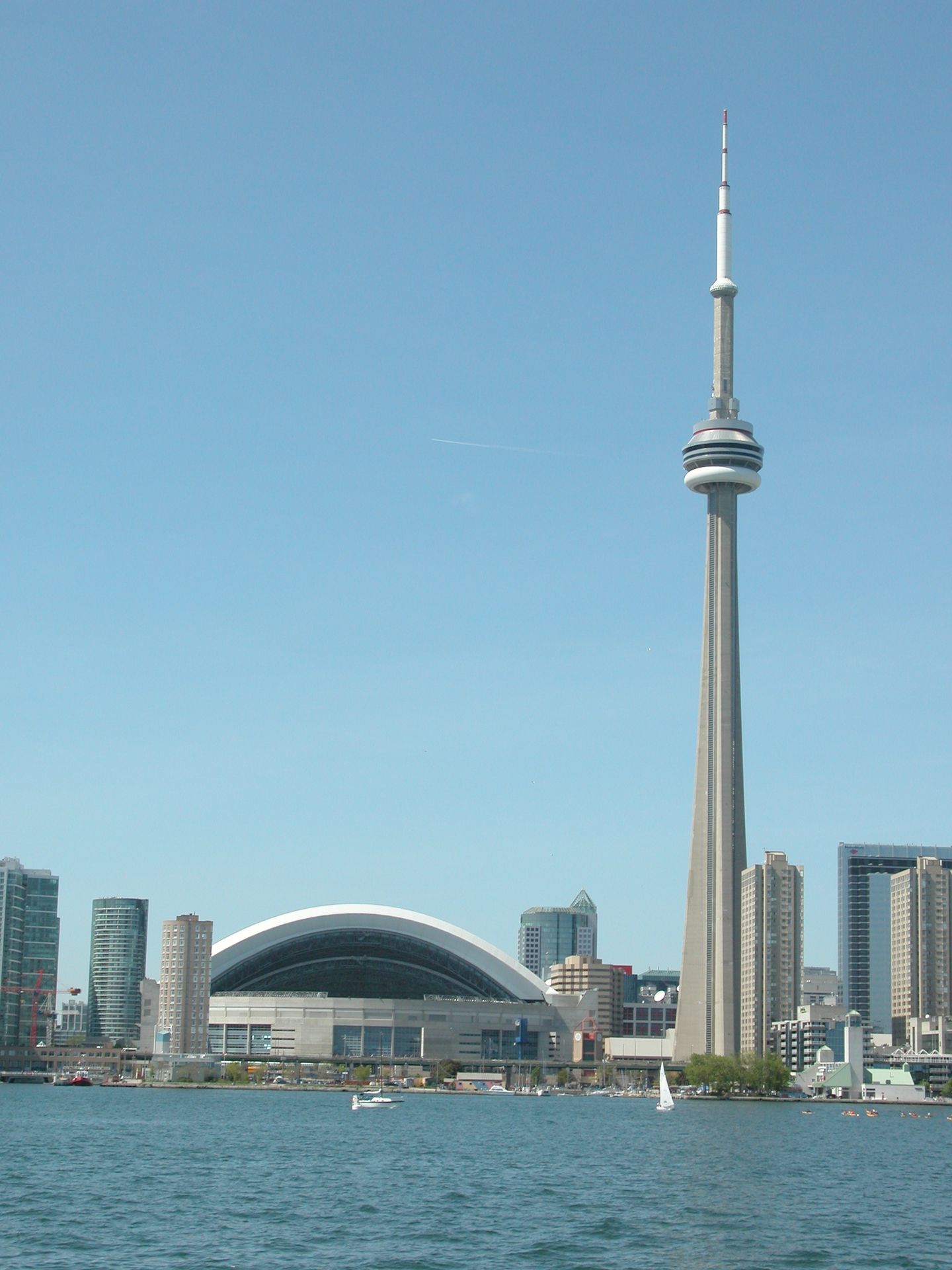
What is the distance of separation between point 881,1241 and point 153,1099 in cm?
11073

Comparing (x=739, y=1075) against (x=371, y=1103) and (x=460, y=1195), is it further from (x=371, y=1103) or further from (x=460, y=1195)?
(x=460, y=1195)

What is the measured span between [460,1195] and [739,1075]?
117m

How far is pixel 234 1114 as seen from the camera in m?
128

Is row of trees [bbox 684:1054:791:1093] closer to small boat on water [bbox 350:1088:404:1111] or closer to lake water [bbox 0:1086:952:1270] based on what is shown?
small boat on water [bbox 350:1088:404:1111]

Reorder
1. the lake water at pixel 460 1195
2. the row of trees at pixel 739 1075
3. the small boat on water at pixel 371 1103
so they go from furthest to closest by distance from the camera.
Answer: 1. the row of trees at pixel 739 1075
2. the small boat on water at pixel 371 1103
3. the lake water at pixel 460 1195

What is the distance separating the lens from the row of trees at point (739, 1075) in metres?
181

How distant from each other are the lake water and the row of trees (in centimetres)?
5762

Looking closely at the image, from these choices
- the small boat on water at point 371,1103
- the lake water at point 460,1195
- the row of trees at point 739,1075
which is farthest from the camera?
the row of trees at point 739,1075

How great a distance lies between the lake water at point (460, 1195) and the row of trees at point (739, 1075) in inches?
2269

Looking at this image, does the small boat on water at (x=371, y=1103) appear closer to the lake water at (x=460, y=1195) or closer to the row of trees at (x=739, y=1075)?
the lake water at (x=460, y=1195)

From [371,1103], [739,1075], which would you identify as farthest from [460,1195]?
[739,1075]

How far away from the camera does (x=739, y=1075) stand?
181000mm

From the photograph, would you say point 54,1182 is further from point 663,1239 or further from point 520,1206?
point 663,1239

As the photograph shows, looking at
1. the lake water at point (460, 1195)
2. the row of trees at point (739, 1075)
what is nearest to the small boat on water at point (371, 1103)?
the lake water at point (460, 1195)
